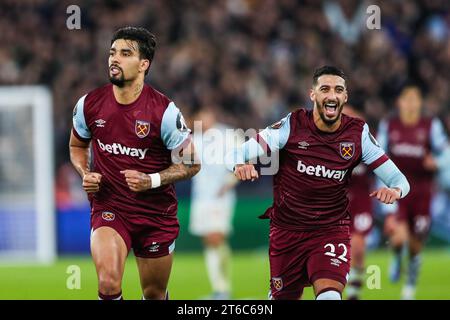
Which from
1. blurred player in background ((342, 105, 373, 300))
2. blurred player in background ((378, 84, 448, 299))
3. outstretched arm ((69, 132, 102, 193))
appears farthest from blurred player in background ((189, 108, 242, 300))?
outstretched arm ((69, 132, 102, 193))

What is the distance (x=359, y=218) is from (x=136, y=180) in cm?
488

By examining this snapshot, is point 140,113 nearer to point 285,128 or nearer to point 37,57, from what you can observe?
point 285,128

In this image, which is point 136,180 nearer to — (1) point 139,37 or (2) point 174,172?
(2) point 174,172

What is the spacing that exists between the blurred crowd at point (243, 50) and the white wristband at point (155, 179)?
10.3 m

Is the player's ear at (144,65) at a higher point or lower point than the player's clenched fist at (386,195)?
higher

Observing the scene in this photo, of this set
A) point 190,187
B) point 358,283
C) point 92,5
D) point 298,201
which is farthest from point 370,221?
point 92,5

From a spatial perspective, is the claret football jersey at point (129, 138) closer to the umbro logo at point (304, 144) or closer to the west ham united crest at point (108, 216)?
the west ham united crest at point (108, 216)

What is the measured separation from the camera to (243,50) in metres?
20.3

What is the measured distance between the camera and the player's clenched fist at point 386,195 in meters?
7.72

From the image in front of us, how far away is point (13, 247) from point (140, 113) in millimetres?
9186

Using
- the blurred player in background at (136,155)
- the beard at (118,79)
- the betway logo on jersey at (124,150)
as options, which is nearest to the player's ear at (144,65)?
the blurred player in background at (136,155)

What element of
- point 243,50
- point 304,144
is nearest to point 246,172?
point 304,144

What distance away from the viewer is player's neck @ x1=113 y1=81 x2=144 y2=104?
8281mm

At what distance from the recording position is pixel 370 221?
12.3 m
